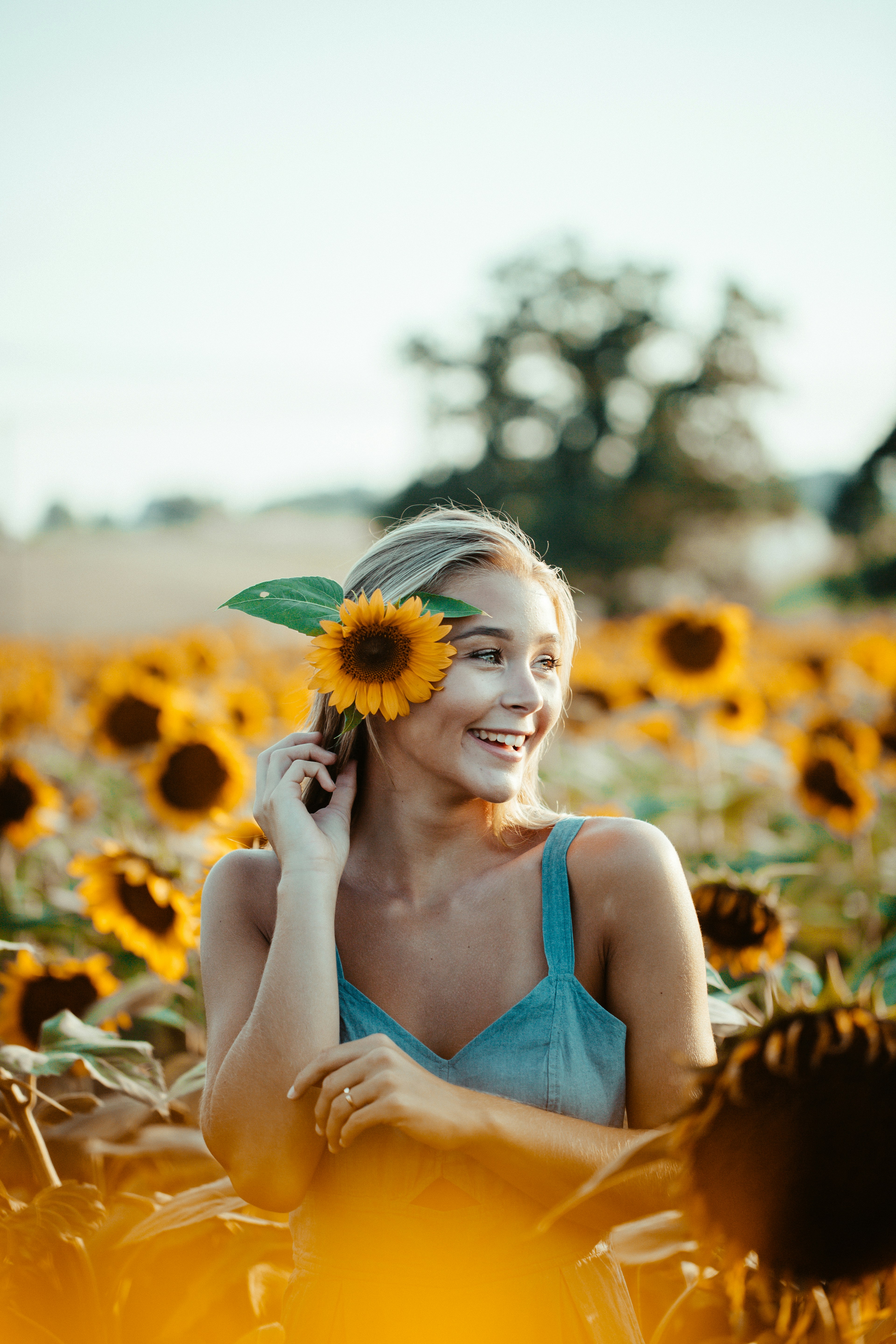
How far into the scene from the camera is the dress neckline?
1.80 meters

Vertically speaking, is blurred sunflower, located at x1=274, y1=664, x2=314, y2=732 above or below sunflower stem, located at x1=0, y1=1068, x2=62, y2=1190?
above

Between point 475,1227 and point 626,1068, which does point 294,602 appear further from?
point 475,1227

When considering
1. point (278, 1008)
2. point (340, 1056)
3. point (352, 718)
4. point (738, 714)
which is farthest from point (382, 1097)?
point (738, 714)

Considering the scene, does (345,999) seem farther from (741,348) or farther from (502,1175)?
(741,348)

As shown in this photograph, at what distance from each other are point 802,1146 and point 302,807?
103 cm

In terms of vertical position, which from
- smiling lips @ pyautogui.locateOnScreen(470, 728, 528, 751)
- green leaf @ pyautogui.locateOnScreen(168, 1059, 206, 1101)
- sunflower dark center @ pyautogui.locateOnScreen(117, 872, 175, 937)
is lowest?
green leaf @ pyautogui.locateOnScreen(168, 1059, 206, 1101)

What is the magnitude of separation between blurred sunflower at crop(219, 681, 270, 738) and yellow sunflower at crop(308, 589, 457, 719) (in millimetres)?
3326

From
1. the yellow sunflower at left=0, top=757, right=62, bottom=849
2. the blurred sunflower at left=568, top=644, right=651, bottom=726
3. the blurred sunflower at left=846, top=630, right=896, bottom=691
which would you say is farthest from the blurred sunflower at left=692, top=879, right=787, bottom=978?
→ the blurred sunflower at left=846, top=630, right=896, bottom=691

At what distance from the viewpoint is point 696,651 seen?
210 inches

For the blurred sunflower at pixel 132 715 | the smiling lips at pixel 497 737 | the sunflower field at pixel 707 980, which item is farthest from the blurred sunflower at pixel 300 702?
the blurred sunflower at pixel 132 715

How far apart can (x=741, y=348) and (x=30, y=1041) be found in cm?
3282

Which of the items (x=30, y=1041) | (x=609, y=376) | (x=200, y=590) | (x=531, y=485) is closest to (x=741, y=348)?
(x=609, y=376)

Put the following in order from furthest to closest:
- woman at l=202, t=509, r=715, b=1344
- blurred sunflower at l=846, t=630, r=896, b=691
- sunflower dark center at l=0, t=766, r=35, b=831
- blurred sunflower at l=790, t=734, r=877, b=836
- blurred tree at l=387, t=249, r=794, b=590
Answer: blurred tree at l=387, t=249, r=794, b=590
blurred sunflower at l=846, t=630, r=896, b=691
blurred sunflower at l=790, t=734, r=877, b=836
sunflower dark center at l=0, t=766, r=35, b=831
woman at l=202, t=509, r=715, b=1344

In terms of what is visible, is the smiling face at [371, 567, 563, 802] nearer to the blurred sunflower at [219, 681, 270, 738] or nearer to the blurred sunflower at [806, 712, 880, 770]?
the blurred sunflower at [806, 712, 880, 770]
